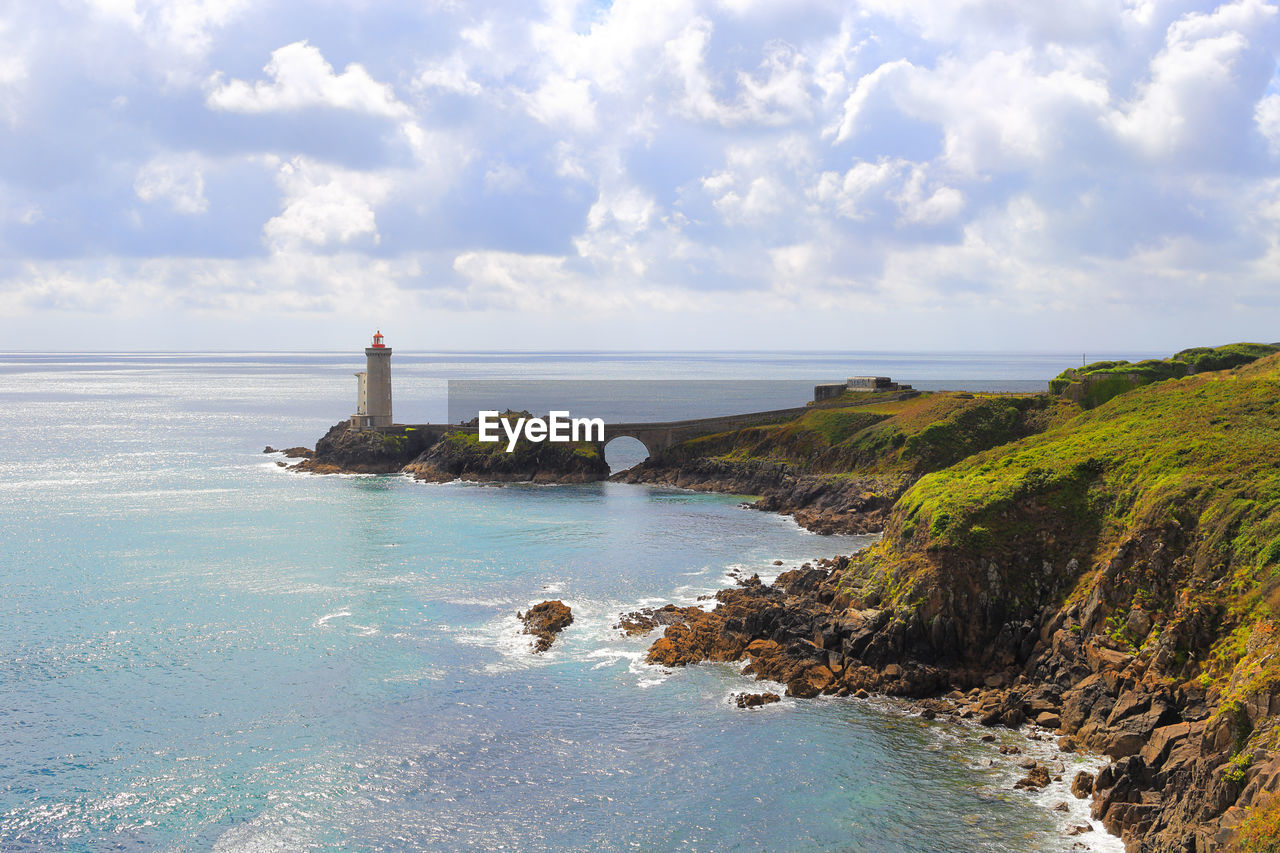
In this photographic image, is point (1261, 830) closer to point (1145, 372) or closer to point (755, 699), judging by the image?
point (755, 699)

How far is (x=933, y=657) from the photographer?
4516cm

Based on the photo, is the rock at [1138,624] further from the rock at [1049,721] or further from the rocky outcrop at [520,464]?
the rocky outcrop at [520,464]

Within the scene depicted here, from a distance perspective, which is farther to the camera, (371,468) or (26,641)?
(371,468)

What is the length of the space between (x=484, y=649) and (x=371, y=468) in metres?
78.9

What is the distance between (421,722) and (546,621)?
13.8 meters

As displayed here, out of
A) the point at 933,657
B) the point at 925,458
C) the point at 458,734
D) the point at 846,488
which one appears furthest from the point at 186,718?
the point at 925,458

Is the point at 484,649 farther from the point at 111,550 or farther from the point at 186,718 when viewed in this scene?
the point at 111,550

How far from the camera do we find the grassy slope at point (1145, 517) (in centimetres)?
3791

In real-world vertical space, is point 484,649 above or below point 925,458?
below

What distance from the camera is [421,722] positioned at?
4038 centimetres

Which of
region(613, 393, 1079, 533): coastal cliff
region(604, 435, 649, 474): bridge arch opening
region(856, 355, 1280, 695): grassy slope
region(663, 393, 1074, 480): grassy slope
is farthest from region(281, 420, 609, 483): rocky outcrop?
region(856, 355, 1280, 695): grassy slope

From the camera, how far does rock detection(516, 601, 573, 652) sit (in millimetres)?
50781

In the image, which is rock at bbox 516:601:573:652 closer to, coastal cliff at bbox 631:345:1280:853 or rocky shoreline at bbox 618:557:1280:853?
rocky shoreline at bbox 618:557:1280:853

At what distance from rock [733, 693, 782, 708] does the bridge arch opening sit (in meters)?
81.2
